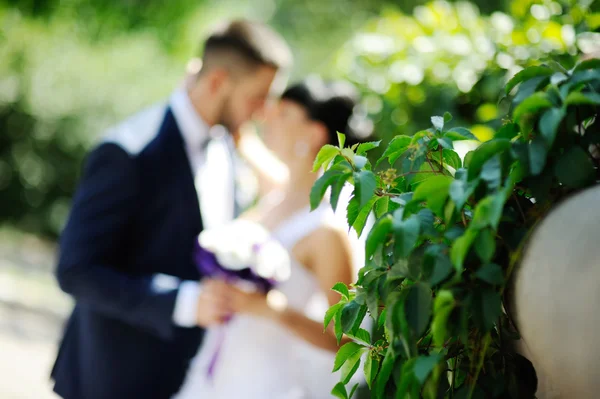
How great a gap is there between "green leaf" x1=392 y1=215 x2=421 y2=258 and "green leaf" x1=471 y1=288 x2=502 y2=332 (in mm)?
119

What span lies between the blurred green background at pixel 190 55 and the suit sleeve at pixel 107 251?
54.6 inches

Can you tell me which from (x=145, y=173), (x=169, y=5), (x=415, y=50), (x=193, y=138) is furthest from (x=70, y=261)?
(x=169, y=5)

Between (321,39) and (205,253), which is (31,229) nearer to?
(205,253)

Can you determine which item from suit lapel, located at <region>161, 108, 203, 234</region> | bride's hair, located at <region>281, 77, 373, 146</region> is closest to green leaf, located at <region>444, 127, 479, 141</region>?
suit lapel, located at <region>161, 108, 203, 234</region>

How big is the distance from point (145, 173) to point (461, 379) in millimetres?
2087

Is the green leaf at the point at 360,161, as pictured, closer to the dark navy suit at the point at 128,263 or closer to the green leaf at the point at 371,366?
the green leaf at the point at 371,366

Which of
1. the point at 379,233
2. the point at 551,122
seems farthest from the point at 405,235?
the point at 551,122

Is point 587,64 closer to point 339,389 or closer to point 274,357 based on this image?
point 339,389

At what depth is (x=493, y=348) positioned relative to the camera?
4.00 feet

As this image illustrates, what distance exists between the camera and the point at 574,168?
1062mm

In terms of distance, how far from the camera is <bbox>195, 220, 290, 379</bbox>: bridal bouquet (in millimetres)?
3057

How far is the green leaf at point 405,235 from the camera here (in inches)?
41.7

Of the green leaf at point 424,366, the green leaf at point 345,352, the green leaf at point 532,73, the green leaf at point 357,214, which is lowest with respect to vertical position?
the green leaf at point 345,352

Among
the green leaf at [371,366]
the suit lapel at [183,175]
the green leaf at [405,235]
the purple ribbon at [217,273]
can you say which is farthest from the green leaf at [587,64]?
the suit lapel at [183,175]
